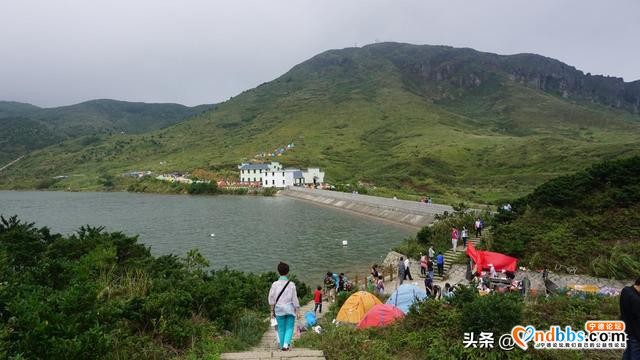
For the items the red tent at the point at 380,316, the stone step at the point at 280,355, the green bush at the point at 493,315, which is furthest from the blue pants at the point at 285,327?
the red tent at the point at 380,316

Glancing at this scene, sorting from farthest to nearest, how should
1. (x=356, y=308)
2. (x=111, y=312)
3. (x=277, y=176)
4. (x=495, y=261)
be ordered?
1. (x=277, y=176)
2. (x=495, y=261)
3. (x=356, y=308)
4. (x=111, y=312)

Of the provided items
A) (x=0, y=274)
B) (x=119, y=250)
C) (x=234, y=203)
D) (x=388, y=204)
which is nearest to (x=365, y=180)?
(x=234, y=203)

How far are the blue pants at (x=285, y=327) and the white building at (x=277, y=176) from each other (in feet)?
352

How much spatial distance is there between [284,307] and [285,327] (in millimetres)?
504

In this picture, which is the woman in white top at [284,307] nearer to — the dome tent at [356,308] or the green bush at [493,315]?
the green bush at [493,315]

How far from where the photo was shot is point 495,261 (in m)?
23.1

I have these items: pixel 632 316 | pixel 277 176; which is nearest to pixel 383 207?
pixel 277 176

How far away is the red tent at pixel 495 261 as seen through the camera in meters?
22.7

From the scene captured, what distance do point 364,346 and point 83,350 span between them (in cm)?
574

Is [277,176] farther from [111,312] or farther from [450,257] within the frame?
[111,312]

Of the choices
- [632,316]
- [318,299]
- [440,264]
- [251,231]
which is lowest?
[251,231]

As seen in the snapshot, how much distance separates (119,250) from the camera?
21391 millimetres

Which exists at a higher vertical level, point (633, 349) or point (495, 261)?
point (633, 349)

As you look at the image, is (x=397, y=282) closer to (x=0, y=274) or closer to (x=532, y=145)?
(x=0, y=274)
